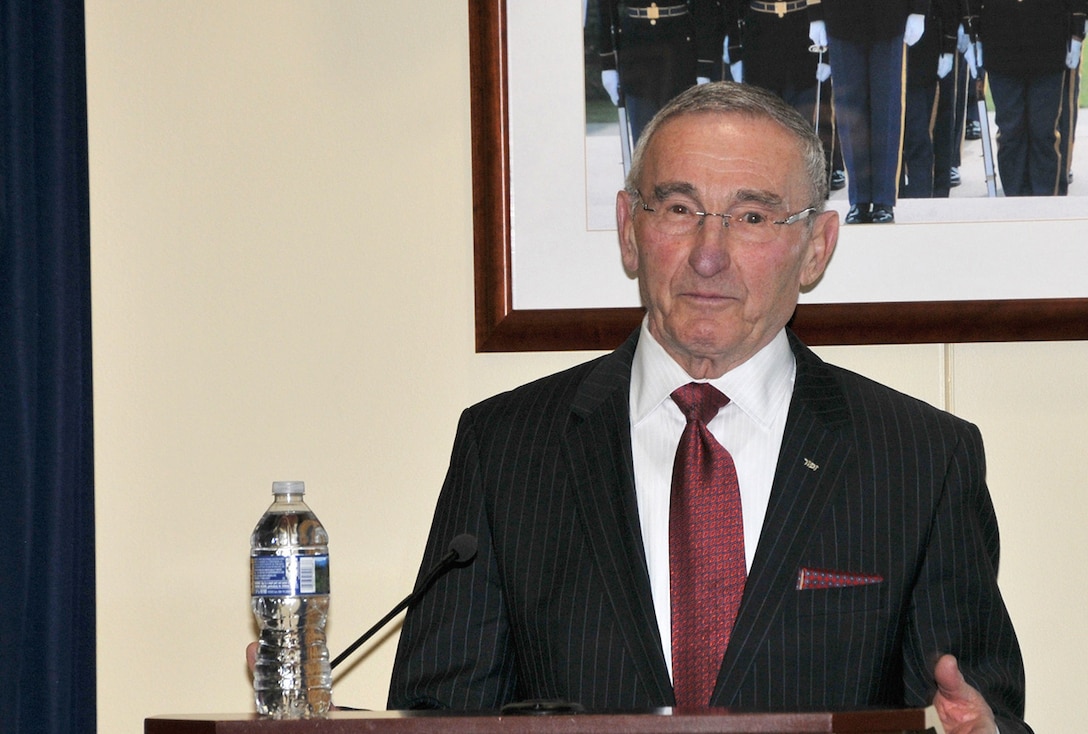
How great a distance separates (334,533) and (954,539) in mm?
1316

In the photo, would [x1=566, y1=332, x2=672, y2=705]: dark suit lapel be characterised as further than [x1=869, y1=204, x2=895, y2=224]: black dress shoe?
No

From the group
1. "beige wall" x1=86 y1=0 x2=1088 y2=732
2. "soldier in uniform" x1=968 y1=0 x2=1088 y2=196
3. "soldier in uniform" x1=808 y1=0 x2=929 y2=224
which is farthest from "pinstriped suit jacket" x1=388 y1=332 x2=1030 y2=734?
"soldier in uniform" x1=968 y1=0 x2=1088 y2=196

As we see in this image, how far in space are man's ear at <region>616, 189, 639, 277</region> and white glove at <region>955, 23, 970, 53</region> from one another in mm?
782

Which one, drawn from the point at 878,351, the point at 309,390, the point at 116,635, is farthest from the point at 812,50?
the point at 116,635

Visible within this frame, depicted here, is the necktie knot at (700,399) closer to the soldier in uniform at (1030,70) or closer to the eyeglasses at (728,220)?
the eyeglasses at (728,220)

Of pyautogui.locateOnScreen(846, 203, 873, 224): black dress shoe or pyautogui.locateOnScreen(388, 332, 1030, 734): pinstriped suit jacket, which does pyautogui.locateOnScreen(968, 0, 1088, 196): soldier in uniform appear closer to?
pyautogui.locateOnScreen(846, 203, 873, 224): black dress shoe

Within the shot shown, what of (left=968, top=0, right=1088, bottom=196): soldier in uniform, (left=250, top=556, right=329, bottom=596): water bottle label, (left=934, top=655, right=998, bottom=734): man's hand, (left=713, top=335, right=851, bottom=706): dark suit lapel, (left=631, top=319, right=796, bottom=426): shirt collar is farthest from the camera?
(left=968, top=0, right=1088, bottom=196): soldier in uniform

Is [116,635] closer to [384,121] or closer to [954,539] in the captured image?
[384,121]

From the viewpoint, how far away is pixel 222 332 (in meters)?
2.95

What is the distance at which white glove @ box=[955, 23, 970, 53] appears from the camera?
2.79 metres

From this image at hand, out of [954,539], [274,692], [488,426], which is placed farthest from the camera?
[488,426]

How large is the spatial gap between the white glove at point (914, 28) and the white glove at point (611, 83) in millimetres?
620

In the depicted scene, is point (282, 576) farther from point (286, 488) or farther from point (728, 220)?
point (728, 220)

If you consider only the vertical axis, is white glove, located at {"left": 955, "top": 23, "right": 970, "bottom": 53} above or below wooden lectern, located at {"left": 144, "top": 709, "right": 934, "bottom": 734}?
above
